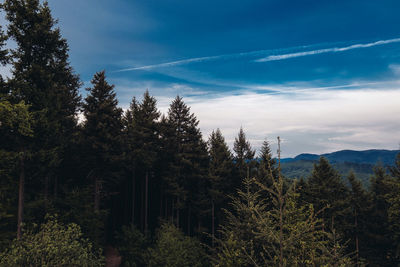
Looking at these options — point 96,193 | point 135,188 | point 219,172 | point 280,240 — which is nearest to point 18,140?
point 96,193

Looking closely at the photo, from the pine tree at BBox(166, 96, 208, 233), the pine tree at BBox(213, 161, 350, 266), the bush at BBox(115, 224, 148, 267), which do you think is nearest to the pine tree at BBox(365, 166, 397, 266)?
the pine tree at BBox(166, 96, 208, 233)

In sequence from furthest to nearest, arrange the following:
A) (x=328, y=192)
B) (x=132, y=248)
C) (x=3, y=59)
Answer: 1. (x=328, y=192)
2. (x=132, y=248)
3. (x=3, y=59)

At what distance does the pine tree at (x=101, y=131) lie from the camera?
24797mm

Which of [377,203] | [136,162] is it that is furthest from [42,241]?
[377,203]

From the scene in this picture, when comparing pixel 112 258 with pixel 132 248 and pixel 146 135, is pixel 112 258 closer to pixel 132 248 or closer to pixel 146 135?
pixel 132 248

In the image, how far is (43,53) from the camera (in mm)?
16422

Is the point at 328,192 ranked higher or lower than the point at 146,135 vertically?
lower

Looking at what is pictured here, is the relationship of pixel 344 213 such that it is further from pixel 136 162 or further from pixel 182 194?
pixel 136 162

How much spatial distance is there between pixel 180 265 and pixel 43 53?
19.8 meters

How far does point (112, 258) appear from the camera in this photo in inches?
1086

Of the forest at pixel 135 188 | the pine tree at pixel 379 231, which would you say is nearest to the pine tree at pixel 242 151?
the forest at pixel 135 188

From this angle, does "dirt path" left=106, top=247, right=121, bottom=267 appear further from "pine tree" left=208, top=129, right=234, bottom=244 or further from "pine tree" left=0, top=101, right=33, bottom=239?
"pine tree" left=0, top=101, right=33, bottom=239

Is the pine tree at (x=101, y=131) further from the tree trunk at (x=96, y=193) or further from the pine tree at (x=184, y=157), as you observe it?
the pine tree at (x=184, y=157)

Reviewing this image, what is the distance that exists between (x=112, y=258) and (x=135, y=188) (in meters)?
13.4
